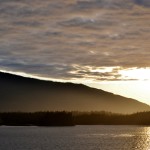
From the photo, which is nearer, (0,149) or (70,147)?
(0,149)

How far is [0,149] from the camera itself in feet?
608

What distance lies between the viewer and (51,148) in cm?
19338

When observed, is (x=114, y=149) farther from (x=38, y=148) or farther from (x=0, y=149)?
(x=0, y=149)

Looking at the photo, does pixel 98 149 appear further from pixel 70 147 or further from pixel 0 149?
pixel 0 149

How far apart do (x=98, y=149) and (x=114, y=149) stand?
7590mm

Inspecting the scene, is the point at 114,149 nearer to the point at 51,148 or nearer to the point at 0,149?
the point at 51,148

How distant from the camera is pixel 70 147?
198 meters

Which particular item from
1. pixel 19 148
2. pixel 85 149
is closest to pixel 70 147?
pixel 85 149

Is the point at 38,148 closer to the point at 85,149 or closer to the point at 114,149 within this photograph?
the point at 85,149

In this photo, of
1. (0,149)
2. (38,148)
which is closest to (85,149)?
(38,148)

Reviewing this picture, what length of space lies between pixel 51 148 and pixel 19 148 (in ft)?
40.7

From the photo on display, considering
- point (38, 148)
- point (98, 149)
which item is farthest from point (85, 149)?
point (38, 148)

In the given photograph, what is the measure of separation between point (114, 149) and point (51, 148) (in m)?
24.7

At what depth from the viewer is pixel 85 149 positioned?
19275 centimetres
